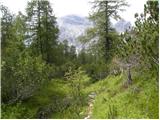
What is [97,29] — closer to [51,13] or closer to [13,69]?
[51,13]

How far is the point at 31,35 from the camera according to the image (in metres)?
33.2

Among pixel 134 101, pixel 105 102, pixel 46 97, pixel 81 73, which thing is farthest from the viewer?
pixel 46 97

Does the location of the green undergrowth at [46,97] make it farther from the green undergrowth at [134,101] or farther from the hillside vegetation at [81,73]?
the green undergrowth at [134,101]

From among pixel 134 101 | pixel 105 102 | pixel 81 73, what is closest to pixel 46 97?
pixel 81 73

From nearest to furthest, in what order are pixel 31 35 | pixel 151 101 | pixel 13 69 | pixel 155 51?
pixel 155 51
pixel 151 101
pixel 13 69
pixel 31 35

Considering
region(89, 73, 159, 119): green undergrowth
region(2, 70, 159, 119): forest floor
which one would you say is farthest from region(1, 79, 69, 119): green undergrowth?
region(89, 73, 159, 119): green undergrowth

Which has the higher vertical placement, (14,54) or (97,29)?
(97,29)

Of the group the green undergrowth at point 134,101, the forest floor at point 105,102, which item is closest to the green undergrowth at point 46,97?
the forest floor at point 105,102

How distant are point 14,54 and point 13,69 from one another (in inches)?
66.4

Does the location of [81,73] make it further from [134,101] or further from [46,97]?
[134,101]

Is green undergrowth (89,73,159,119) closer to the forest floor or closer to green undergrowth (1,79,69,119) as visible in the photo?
the forest floor

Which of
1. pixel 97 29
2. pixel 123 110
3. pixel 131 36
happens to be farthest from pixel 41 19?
pixel 123 110

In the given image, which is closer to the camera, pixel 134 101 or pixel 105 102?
pixel 134 101

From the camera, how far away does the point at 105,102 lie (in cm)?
1794
